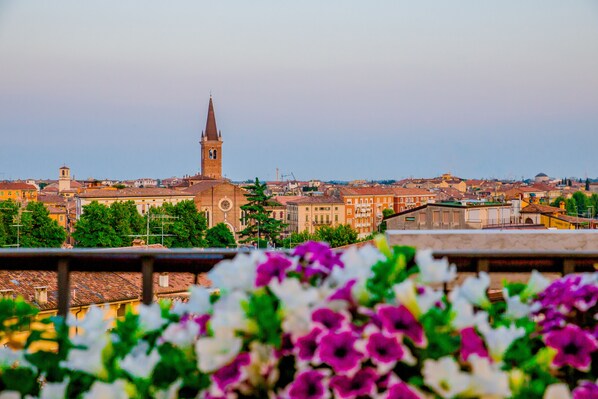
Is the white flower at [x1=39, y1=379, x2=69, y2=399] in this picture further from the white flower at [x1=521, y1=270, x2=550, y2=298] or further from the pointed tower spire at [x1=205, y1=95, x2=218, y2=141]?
the pointed tower spire at [x1=205, y1=95, x2=218, y2=141]

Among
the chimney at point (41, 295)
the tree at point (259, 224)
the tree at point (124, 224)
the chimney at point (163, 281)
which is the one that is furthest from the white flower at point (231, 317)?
the tree at point (124, 224)

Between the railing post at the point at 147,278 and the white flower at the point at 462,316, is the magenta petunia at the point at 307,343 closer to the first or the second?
the white flower at the point at 462,316

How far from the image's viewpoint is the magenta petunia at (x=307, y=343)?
1085mm

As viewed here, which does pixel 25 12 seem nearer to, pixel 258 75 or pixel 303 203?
pixel 258 75

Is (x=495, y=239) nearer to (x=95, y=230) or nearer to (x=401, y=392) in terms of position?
(x=401, y=392)

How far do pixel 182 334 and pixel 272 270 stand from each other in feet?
0.59

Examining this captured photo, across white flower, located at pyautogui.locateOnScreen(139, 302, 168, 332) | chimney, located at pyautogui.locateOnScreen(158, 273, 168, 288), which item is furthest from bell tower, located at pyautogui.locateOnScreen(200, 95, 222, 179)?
white flower, located at pyautogui.locateOnScreen(139, 302, 168, 332)

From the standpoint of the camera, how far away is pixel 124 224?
2141 inches

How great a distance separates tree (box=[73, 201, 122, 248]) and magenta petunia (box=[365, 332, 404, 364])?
53.1 metres

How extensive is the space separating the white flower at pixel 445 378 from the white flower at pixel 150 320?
489 mm

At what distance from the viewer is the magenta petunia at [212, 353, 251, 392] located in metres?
1.08

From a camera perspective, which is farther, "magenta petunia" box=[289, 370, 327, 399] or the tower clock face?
the tower clock face

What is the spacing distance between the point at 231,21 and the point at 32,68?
1953cm

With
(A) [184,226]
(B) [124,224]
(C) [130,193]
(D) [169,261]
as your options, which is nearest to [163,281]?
(D) [169,261]
